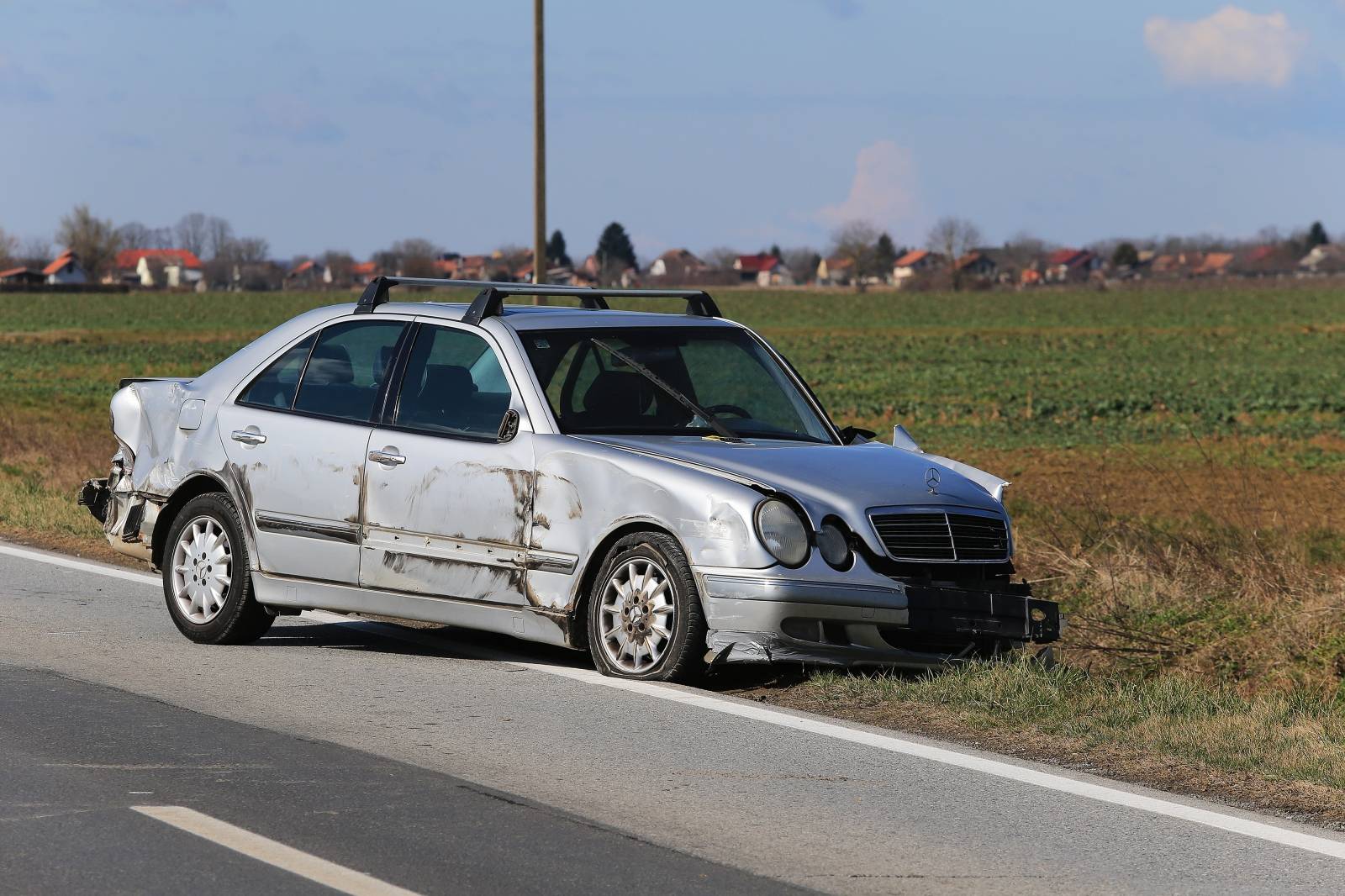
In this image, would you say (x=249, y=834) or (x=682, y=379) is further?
(x=682, y=379)

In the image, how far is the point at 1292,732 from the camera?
712 cm

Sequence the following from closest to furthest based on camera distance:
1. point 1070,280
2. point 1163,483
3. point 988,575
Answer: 1. point 988,575
2. point 1163,483
3. point 1070,280

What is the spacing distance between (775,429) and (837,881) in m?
3.93

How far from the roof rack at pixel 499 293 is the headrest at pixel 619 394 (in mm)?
445

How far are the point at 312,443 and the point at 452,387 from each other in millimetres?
749

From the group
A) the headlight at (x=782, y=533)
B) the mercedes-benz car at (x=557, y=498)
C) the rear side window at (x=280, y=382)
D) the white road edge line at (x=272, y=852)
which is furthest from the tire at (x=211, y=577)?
the white road edge line at (x=272, y=852)

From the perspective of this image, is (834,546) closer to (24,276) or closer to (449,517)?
(449,517)

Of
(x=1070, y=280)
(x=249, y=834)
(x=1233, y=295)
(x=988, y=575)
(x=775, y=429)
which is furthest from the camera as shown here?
(x=1070, y=280)

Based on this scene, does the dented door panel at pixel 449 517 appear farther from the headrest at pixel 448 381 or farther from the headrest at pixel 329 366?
the headrest at pixel 329 366

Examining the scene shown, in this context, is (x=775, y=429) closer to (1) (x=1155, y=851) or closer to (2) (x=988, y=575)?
(2) (x=988, y=575)

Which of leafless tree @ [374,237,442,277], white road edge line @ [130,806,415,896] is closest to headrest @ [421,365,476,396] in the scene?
white road edge line @ [130,806,415,896]

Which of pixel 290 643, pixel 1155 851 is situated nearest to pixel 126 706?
pixel 290 643

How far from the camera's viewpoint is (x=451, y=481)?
8242 millimetres

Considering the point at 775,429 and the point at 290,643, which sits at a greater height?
the point at 775,429
